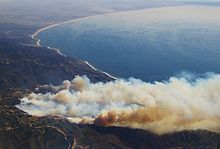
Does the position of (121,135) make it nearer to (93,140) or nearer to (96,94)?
(93,140)

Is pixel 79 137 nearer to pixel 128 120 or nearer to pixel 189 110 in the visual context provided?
pixel 128 120

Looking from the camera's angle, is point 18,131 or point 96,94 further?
point 96,94

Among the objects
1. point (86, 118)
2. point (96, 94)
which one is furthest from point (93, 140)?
point (96, 94)

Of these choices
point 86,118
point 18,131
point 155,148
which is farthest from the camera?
point 86,118

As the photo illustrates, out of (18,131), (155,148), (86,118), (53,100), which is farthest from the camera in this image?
(53,100)

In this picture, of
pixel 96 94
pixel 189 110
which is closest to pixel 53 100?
pixel 96 94

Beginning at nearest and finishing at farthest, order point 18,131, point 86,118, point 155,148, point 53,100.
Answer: point 155,148 < point 18,131 < point 86,118 < point 53,100
